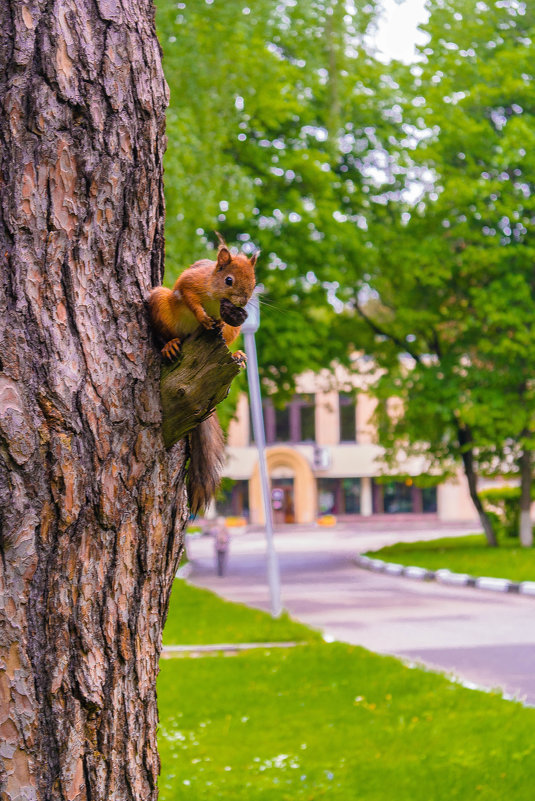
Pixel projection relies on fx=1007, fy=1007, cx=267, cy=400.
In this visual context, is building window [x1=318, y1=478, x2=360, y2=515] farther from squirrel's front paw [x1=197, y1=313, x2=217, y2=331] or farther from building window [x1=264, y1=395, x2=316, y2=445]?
squirrel's front paw [x1=197, y1=313, x2=217, y2=331]

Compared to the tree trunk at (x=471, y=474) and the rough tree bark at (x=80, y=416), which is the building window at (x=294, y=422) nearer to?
the tree trunk at (x=471, y=474)

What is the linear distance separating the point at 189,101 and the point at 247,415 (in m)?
39.2

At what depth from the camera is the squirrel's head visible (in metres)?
3.14

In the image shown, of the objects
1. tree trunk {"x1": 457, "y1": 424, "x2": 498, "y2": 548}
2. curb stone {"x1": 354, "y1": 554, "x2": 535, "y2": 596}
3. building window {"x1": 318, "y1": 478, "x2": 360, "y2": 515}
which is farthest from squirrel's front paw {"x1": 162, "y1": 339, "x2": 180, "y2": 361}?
building window {"x1": 318, "y1": 478, "x2": 360, "y2": 515}

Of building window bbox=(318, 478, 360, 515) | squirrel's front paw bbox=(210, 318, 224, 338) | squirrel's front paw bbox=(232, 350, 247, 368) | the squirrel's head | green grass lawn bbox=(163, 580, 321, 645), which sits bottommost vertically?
green grass lawn bbox=(163, 580, 321, 645)

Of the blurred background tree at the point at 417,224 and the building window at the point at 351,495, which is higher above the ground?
the blurred background tree at the point at 417,224

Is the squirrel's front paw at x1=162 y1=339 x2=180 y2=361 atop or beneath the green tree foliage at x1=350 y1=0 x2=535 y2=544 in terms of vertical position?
beneath

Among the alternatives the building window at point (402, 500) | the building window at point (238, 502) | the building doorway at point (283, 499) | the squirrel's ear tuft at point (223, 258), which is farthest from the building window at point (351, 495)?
the squirrel's ear tuft at point (223, 258)

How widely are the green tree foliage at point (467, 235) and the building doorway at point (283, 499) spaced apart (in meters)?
26.8

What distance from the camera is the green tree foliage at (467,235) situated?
963 inches

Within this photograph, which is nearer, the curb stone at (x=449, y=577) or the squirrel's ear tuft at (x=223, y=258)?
the squirrel's ear tuft at (x=223, y=258)

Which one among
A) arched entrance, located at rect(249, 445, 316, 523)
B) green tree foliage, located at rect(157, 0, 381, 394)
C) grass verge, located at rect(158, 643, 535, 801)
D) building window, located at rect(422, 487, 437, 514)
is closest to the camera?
grass verge, located at rect(158, 643, 535, 801)

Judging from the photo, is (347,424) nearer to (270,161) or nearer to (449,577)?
(270,161)

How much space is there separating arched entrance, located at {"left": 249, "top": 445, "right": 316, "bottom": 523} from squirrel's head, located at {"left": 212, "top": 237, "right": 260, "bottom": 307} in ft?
164
